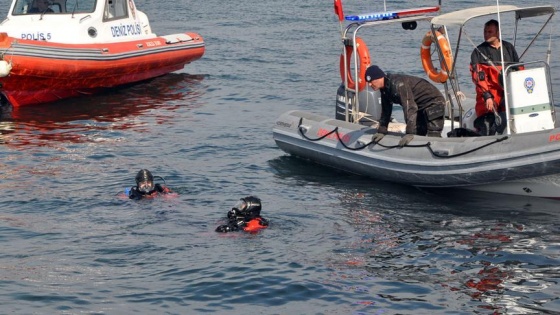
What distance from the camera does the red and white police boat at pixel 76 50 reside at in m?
17.6

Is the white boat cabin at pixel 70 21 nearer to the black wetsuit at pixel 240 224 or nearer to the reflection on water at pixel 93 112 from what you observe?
the reflection on water at pixel 93 112

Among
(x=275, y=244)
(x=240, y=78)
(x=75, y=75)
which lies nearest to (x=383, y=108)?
(x=275, y=244)

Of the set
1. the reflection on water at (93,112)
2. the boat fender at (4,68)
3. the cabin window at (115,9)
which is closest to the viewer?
the reflection on water at (93,112)

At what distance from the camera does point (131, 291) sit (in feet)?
29.8

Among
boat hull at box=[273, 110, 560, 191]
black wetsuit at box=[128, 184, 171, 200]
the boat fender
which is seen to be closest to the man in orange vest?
boat hull at box=[273, 110, 560, 191]

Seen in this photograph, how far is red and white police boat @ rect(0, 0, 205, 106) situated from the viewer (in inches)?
692

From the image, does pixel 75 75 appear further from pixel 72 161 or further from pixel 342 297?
pixel 342 297

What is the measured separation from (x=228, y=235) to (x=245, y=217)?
283 mm

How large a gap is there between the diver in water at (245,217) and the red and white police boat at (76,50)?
7.82 meters

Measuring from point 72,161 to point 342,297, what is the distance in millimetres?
6932

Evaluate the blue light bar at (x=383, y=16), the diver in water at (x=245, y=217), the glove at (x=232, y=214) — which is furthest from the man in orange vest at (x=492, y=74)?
the glove at (x=232, y=214)

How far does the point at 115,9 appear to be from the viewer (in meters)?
20.5

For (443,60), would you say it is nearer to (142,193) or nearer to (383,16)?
(383,16)

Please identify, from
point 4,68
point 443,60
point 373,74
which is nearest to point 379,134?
point 373,74
